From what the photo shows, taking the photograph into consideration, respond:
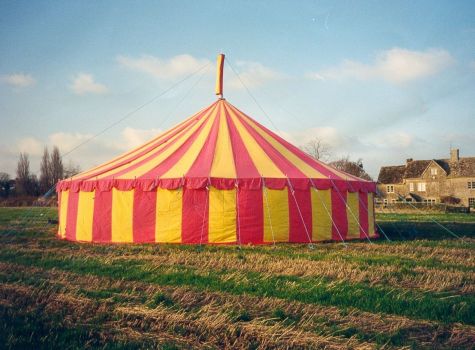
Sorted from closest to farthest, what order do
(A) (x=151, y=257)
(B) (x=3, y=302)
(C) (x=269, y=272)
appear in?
(B) (x=3, y=302) < (C) (x=269, y=272) < (A) (x=151, y=257)

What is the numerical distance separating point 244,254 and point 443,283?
9.52ft

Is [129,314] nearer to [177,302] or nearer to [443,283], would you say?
[177,302]

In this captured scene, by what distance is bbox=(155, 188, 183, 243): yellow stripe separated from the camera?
809 centimetres

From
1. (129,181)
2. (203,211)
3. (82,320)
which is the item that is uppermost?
(129,181)

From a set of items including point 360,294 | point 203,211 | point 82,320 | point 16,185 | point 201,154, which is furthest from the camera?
point 16,185

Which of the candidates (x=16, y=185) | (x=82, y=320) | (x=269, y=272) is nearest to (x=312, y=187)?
(x=269, y=272)

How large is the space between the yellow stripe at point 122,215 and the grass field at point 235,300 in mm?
1434

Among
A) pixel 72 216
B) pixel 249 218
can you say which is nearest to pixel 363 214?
pixel 249 218

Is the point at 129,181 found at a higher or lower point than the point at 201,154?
lower

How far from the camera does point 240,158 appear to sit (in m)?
8.81

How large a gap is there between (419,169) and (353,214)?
30.4m

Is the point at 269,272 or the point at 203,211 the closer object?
the point at 269,272

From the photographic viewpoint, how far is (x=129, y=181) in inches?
329

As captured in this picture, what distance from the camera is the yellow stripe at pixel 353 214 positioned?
8.94 m
